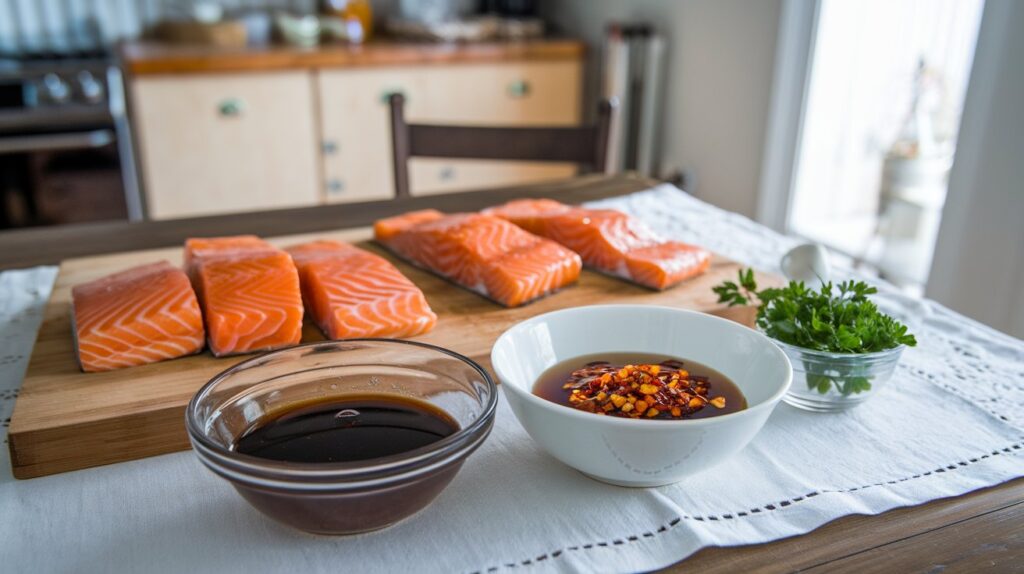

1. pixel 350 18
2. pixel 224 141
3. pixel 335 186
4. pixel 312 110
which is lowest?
pixel 335 186

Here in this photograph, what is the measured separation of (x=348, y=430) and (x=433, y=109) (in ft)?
9.25

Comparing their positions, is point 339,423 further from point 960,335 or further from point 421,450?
point 960,335

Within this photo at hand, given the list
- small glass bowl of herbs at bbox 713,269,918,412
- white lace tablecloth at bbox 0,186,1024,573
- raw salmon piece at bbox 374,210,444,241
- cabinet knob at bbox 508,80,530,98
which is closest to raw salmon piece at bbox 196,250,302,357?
white lace tablecloth at bbox 0,186,1024,573

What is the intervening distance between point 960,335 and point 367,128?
2.60m

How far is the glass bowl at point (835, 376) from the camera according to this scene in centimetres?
87

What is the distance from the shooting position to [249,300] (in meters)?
1.01

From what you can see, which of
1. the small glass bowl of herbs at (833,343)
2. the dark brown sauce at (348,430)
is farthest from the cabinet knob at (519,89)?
the dark brown sauce at (348,430)

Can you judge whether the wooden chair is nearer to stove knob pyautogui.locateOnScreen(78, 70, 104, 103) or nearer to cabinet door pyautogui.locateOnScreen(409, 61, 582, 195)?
cabinet door pyautogui.locateOnScreen(409, 61, 582, 195)

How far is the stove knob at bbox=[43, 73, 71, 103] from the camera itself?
9.62 feet

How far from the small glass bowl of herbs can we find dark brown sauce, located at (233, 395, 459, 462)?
1.28 feet

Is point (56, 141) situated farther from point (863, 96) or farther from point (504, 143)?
point (863, 96)

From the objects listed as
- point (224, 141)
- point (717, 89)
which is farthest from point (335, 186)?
point (717, 89)

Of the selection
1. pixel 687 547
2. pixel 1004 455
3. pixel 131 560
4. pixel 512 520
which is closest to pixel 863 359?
pixel 1004 455

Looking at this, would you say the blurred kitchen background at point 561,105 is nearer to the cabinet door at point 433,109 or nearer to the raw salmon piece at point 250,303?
the cabinet door at point 433,109
